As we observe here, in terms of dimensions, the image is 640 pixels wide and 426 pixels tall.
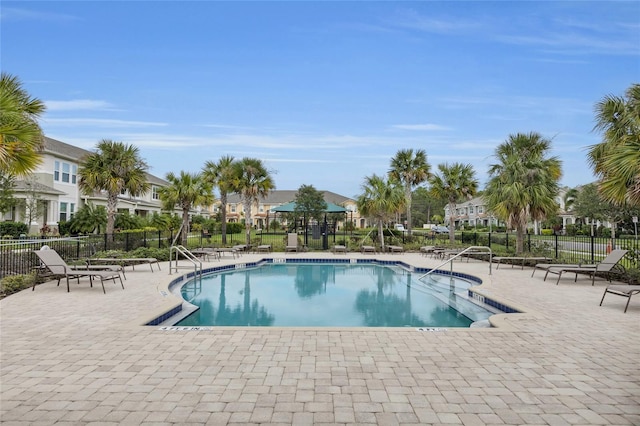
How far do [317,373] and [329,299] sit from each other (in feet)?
21.1

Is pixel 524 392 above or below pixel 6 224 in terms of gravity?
below

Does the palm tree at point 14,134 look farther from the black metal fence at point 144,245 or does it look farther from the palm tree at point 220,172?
the palm tree at point 220,172

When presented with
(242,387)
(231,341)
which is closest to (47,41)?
(231,341)

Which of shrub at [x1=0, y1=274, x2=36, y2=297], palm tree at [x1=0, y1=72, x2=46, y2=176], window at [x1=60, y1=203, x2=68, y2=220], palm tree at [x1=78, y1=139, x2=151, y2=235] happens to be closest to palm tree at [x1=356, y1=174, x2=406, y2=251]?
palm tree at [x1=78, y1=139, x2=151, y2=235]

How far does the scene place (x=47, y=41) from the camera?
13.6 metres

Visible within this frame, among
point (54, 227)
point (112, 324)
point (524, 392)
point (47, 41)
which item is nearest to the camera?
point (524, 392)

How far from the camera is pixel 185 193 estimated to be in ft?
70.1

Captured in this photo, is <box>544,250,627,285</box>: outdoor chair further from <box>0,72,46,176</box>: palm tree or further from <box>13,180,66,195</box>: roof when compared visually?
<box>13,180,66,195</box>: roof

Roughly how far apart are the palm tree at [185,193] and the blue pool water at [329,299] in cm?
787

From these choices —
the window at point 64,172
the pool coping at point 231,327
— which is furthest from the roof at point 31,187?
the pool coping at point 231,327

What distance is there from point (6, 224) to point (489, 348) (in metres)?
24.7

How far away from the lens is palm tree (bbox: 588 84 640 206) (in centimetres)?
891

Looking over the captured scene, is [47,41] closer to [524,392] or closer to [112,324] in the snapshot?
[112,324]

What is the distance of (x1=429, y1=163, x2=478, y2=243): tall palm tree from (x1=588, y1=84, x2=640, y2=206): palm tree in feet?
42.8
